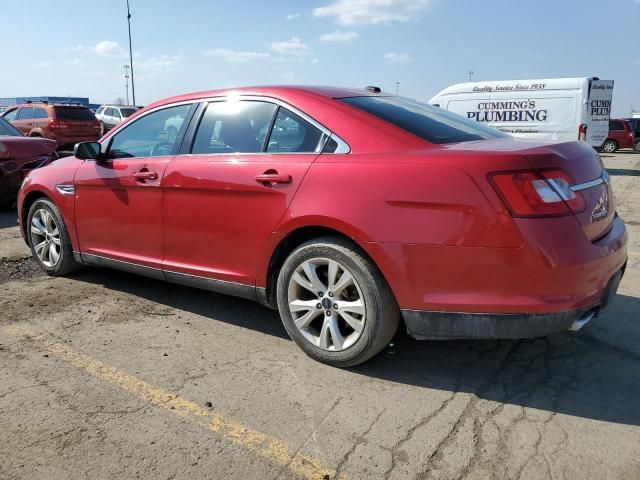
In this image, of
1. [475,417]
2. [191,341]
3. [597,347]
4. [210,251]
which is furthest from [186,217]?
[597,347]

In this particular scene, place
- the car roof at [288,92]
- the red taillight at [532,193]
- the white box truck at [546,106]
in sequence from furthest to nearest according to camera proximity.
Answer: the white box truck at [546,106]
the car roof at [288,92]
the red taillight at [532,193]

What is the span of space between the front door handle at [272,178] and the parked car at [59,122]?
15.0 m

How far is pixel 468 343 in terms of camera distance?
3.58 meters

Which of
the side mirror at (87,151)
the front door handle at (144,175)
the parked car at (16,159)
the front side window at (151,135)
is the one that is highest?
the front side window at (151,135)

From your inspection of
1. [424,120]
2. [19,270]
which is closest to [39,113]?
[19,270]

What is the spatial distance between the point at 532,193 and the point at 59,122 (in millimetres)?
16904

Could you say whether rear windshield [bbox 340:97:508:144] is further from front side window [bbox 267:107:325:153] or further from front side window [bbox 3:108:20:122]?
front side window [bbox 3:108:20:122]

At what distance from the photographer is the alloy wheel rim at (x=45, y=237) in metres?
4.97

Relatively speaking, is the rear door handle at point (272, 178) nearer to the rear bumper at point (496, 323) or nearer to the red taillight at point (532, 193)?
the rear bumper at point (496, 323)

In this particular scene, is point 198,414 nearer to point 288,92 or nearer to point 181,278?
point 181,278

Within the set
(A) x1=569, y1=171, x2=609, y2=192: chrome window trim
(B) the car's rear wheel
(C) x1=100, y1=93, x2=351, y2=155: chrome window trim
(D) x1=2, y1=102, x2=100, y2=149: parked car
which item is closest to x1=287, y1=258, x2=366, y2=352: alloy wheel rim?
(C) x1=100, y1=93, x2=351, y2=155: chrome window trim

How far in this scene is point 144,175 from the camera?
398cm

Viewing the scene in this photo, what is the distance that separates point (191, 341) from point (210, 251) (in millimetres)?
600

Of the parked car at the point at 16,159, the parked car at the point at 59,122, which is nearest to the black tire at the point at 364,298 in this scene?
the parked car at the point at 16,159
